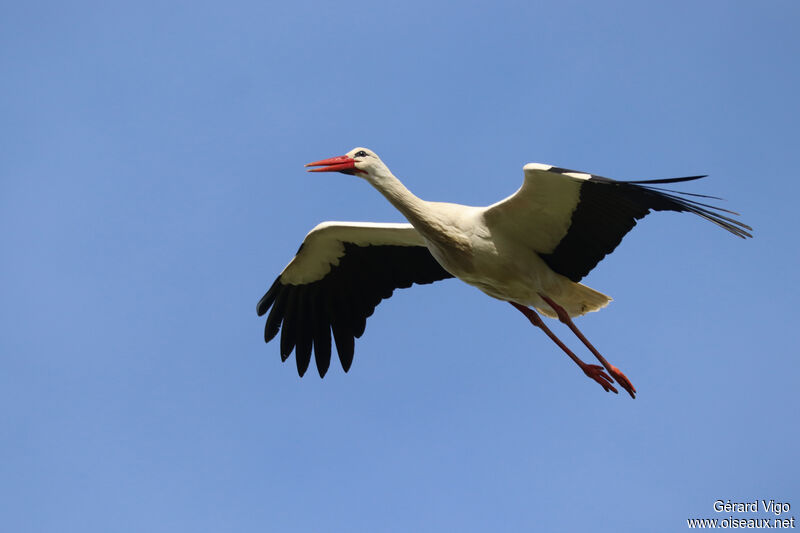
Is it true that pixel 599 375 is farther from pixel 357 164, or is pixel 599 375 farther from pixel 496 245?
pixel 357 164

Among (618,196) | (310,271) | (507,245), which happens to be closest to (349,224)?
(310,271)

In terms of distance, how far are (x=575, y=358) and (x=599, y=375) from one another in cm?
27

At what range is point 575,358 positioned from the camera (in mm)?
9594

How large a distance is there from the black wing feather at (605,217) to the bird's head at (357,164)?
1577 mm

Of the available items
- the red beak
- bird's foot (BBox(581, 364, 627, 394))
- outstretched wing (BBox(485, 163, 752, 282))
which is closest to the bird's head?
the red beak

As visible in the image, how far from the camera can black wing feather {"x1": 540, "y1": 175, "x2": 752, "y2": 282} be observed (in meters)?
8.14

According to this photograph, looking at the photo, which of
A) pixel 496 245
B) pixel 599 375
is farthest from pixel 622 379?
pixel 496 245

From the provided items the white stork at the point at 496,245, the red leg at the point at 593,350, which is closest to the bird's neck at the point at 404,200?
the white stork at the point at 496,245

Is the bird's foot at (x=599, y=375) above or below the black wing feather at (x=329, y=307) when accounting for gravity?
below

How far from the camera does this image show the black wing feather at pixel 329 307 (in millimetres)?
10555

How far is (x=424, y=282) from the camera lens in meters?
10.5

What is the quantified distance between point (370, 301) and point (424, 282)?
598 millimetres

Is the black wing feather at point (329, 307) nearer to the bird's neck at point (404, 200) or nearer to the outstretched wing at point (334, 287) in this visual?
the outstretched wing at point (334, 287)

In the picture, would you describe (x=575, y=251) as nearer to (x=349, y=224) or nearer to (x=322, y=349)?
(x=349, y=224)
